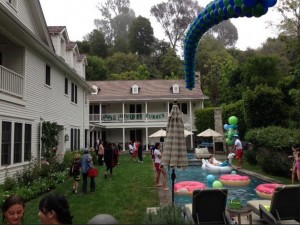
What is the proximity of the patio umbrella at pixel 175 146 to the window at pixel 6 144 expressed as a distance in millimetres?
6021

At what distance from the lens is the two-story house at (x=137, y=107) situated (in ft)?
123

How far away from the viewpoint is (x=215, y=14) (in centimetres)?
626

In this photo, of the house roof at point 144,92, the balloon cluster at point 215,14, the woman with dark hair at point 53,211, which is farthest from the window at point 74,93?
the woman with dark hair at point 53,211

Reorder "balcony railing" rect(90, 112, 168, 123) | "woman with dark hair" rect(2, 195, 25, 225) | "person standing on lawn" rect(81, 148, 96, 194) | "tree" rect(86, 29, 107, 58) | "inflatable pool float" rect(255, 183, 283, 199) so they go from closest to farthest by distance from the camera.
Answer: "woman with dark hair" rect(2, 195, 25, 225)
"inflatable pool float" rect(255, 183, 283, 199)
"person standing on lawn" rect(81, 148, 96, 194)
"balcony railing" rect(90, 112, 168, 123)
"tree" rect(86, 29, 107, 58)

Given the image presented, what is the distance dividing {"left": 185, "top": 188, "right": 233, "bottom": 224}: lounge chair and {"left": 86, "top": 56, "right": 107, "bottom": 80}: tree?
51637mm

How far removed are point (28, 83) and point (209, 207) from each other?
10208mm

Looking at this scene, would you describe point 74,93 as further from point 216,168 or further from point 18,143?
point 216,168

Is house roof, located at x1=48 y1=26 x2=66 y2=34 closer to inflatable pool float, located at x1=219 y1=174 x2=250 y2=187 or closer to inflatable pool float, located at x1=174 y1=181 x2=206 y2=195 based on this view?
inflatable pool float, located at x1=174 y1=181 x2=206 y2=195

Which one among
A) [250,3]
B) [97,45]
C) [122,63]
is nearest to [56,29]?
[250,3]

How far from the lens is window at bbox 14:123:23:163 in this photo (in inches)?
500

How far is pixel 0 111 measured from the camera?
11.1 meters

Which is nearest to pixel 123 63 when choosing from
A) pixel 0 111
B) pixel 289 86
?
pixel 289 86

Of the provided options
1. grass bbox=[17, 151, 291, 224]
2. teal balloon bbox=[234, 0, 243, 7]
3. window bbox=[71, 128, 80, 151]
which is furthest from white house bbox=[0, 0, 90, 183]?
teal balloon bbox=[234, 0, 243, 7]

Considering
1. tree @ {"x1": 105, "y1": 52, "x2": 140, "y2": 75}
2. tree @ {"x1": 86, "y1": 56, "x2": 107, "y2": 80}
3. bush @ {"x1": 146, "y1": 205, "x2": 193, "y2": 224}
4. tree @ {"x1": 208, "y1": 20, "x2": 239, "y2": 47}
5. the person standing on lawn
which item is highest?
tree @ {"x1": 208, "y1": 20, "x2": 239, "y2": 47}
